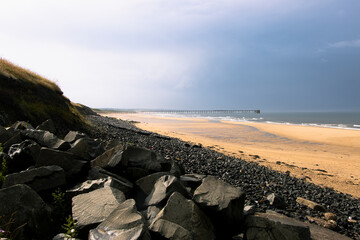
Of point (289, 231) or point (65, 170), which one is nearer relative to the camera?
point (289, 231)

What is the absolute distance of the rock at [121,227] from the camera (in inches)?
114

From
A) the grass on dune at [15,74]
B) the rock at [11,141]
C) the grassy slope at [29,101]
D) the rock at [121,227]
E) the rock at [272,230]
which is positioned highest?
the grass on dune at [15,74]

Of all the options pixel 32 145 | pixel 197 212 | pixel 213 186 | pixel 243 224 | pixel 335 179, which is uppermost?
pixel 32 145

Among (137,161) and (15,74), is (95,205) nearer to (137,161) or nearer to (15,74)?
(137,161)

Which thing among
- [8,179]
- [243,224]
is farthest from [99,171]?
[243,224]

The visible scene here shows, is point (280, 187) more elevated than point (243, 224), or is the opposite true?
point (243, 224)

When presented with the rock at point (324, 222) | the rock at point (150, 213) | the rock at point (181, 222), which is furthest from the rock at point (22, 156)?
the rock at point (324, 222)

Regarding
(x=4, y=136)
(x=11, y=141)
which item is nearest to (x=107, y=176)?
(x=11, y=141)

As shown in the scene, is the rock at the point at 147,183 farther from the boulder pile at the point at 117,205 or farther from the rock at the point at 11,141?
the rock at the point at 11,141

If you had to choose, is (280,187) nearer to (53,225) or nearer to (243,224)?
(243,224)

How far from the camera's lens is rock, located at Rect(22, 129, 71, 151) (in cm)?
587

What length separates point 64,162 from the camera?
4871mm

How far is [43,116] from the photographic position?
1175 centimetres

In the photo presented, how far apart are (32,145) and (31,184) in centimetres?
147
